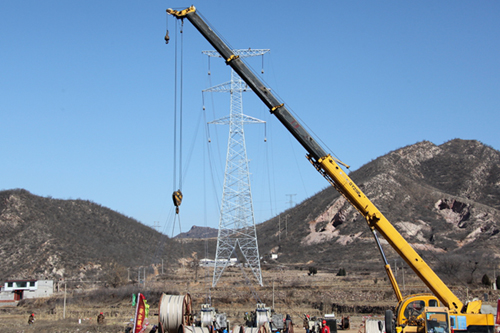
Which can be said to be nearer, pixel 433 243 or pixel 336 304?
pixel 336 304

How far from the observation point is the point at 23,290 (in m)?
55.6

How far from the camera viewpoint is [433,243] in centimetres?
7662

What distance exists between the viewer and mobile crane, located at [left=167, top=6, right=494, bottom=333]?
1725 centimetres

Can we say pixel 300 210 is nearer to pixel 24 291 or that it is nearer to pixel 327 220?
pixel 327 220

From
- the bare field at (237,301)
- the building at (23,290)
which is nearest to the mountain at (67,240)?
the building at (23,290)

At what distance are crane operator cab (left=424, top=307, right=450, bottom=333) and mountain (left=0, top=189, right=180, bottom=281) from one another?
185 ft

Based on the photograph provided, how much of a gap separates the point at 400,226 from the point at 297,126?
65.4 m

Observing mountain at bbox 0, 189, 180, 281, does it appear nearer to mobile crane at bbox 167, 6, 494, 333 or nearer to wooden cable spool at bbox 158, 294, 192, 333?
wooden cable spool at bbox 158, 294, 192, 333

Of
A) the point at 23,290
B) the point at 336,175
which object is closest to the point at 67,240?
the point at 23,290

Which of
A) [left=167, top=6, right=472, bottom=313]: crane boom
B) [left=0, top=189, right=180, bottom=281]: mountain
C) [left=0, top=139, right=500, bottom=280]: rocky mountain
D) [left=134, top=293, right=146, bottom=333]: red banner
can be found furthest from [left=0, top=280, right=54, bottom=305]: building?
[left=134, top=293, right=146, bottom=333]: red banner

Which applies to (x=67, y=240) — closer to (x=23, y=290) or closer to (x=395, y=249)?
(x=23, y=290)

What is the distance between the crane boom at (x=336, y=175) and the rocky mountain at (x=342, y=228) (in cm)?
3413

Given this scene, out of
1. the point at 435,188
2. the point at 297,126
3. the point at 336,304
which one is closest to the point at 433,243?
the point at 435,188

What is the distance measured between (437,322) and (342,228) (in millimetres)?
75681
